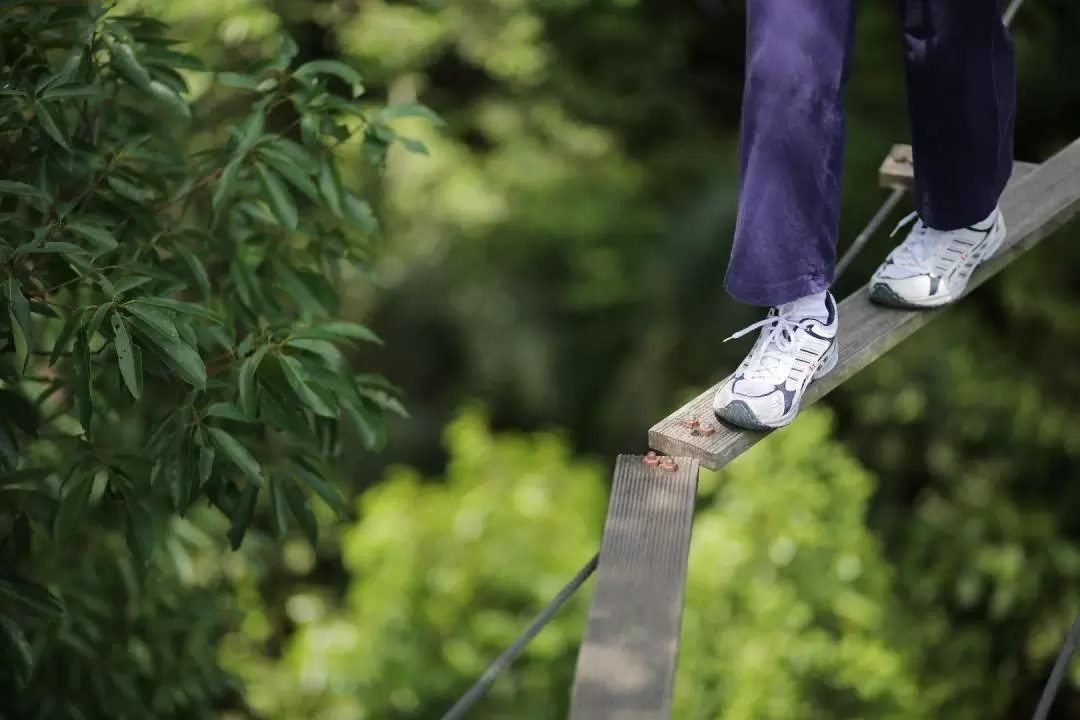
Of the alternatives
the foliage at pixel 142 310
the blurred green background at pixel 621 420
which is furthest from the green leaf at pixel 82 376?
the blurred green background at pixel 621 420

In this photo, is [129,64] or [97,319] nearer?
[97,319]

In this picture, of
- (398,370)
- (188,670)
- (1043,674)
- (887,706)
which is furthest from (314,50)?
(1043,674)

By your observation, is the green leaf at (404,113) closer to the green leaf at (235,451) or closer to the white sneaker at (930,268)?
the green leaf at (235,451)

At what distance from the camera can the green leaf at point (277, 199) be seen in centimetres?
162

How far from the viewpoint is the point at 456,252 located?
503 centimetres

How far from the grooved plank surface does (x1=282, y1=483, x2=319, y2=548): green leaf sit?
51 centimetres

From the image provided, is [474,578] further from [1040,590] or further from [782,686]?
[1040,590]

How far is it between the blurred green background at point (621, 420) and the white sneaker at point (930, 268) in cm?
148

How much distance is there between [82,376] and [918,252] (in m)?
1.09

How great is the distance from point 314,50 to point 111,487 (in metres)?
3.07

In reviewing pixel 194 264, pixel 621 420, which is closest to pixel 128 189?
pixel 194 264

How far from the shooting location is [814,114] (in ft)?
4.57

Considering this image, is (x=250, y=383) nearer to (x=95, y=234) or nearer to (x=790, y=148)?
(x=95, y=234)

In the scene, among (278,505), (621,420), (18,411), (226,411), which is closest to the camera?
(226,411)
